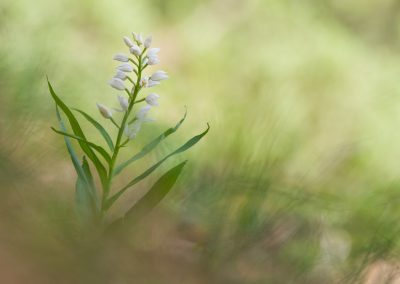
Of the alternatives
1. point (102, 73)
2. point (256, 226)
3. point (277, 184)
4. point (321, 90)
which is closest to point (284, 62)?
point (321, 90)

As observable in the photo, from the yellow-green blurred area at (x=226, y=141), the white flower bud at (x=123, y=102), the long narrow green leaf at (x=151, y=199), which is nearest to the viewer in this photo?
the yellow-green blurred area at (x=226, y=141)

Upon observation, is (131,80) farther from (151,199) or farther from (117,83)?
(151,199)

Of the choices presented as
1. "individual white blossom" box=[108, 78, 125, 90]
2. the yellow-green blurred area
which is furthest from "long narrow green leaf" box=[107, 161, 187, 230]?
"individual white blossom" box=[108, 78, 125, 90]

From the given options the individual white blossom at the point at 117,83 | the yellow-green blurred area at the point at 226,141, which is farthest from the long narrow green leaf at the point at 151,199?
the individual white blossom at the point at 117,83

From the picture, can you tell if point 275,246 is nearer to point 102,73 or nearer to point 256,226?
point 256,226

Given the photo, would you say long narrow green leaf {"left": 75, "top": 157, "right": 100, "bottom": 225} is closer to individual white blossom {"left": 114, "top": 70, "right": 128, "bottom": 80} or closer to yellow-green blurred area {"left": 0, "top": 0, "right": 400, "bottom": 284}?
yellow-green blurred area {"left": 0, "top": 0, "right": 400, "bottom": 284}

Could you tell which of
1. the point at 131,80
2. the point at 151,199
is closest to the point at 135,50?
the point at 131,80

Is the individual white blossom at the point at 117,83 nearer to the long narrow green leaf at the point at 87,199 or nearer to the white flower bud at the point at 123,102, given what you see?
the white flower bud at the point at 123,102

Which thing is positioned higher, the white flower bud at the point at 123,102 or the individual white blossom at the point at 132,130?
the white flower bud at the point at 123,102

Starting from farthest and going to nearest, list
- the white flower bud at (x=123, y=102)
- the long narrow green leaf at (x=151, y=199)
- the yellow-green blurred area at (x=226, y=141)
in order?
the white flower bud at (x=123, y=102)
the long narrow green leaf at (x=151, y=199)
the yellow-green blurred area at (x=226, y=141)
